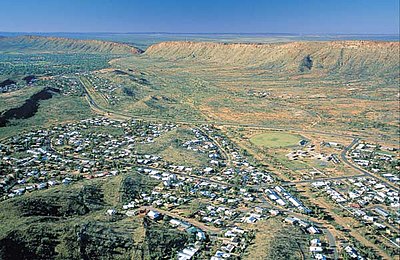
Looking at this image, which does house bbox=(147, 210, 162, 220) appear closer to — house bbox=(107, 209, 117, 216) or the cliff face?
house bbox=(107, 209, 117, 216)

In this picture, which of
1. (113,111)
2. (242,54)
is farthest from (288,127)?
(242,54)

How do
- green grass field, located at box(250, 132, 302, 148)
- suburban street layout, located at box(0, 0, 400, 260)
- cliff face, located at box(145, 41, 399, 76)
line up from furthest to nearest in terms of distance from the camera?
1. cliff face, located at box(145, 41, 399, 76)
2. green grass field, located at box(250, 132, 302, 148)
3. suburban street layout, located at box(0, 0, 400, 260)

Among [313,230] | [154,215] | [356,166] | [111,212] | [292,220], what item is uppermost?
[111,212]

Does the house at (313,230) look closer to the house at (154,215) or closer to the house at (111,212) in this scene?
the house at (154,215)

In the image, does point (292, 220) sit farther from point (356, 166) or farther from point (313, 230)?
point (356, 166)

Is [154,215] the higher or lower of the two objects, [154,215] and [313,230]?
the higher

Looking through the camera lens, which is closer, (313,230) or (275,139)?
(313,230)

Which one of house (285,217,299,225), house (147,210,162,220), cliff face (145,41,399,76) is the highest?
house (147,210,162,220)

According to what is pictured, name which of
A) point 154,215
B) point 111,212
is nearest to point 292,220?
point 154,215

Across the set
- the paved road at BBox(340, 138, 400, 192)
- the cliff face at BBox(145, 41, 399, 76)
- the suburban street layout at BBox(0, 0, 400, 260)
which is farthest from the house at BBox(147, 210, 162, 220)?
the cliff face at BBox(145, 41, 399, 76)

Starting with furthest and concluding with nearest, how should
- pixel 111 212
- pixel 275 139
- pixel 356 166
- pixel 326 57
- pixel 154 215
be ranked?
pixel 326 57 → pixel 275 139 → pixel 356 166 → pixel 154 215 → pixel 111 212
